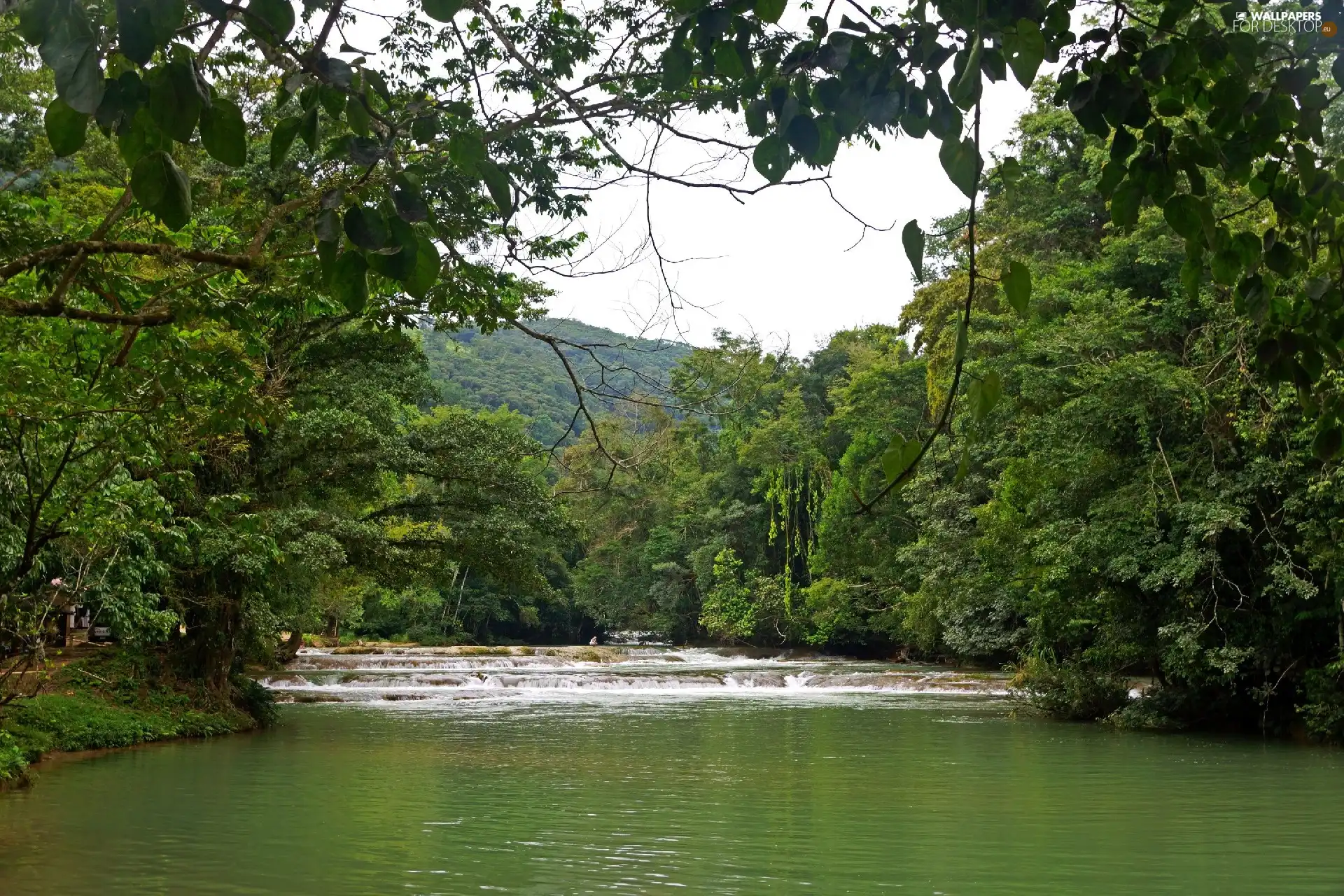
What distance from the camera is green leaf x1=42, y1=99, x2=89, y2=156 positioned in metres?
1.25

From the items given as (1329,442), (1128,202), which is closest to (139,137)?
(1128,202)

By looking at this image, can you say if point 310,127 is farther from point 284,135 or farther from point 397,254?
point 397,254

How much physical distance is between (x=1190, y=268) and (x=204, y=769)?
11.3m

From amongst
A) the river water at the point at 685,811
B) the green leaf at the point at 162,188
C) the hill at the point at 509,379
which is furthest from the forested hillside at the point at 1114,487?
the hill at the point at 509,379

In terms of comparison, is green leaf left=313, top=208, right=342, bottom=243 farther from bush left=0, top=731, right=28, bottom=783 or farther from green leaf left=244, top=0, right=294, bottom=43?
bush left=0, top=731, right=28, bottom=783

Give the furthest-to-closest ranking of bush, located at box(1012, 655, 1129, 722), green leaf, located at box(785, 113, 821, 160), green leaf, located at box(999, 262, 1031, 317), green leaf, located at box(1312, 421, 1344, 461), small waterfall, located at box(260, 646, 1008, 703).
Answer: small waterfall, located at box(260, 646, 1008, 703) → bush, located at box(1012, 655, 1129, 722) → green leaf, located at box(1312, 421, 1344, 461) → green leaf, located at box(785, 113, 821, 160) → green leaf, located at box(999, 262, 1031, 317)

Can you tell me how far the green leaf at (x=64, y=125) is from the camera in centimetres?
125

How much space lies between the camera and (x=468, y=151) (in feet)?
4.80

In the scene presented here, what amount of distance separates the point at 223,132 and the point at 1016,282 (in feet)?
2.96

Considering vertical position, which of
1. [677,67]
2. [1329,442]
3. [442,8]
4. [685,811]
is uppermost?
[677,67]

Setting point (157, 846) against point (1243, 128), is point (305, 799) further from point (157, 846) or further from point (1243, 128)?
point (1243, 128)

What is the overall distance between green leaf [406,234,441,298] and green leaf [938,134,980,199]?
22.7 inches

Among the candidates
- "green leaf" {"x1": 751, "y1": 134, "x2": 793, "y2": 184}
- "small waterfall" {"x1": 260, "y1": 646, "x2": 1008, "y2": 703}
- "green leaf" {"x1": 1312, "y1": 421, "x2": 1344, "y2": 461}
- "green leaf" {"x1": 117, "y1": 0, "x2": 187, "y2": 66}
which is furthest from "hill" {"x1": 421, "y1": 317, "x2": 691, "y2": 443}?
"green leaf" {"x1": 117, "y1": 0, "x2": 187, "y2": 66}

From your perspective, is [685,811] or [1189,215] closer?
[1189,215]
